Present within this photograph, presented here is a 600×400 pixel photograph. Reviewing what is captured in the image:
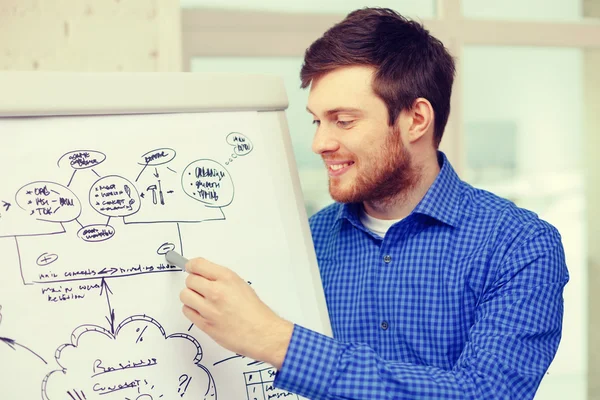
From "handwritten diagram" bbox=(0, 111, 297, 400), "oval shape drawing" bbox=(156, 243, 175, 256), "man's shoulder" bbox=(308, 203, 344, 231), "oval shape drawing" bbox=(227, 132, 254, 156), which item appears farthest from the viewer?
"man's shoulder" bbox=(308, 203, 344, 231)

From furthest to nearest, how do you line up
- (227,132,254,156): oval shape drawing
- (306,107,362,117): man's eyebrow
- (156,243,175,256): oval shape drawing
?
(306,107,362,117): man's eyebrow → (227,132,254,156): oval shape drawing → (156,243,175,256): oval shape drawing

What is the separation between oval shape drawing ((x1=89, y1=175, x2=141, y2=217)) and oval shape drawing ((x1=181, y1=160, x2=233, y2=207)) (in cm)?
9

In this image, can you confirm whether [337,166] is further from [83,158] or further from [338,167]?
[83,158]

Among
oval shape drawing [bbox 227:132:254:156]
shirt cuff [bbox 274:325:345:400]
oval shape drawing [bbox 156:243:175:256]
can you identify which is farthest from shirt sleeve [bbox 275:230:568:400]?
oval shape drawing [bbox 227:132:254:156]

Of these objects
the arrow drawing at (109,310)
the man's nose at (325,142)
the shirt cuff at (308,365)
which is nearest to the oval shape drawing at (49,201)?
the arrow drawing at (109,310)

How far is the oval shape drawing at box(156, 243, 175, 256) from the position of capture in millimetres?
1171

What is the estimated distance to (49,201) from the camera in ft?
3.61

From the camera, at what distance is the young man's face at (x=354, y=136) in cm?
143

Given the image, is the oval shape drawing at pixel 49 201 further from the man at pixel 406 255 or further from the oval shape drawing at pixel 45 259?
the man at pixel 406 255

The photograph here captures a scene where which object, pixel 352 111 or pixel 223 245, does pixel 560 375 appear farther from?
pixel 223 245

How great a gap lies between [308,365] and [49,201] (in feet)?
1.59

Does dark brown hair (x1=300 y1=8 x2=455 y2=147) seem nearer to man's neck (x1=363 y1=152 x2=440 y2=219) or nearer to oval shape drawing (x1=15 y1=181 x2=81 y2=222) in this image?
man's neck (x1=363 y1=152 x2=440 y2=219)

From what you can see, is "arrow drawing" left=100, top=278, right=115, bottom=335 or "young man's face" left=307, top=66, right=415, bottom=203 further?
"young man's face" left=307, top=66, right=415, bottom=203

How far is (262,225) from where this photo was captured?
1.29m
